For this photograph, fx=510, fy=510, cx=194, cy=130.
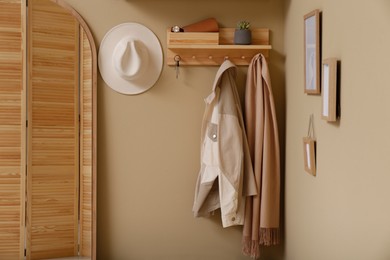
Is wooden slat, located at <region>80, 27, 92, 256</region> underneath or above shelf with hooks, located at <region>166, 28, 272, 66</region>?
underneath

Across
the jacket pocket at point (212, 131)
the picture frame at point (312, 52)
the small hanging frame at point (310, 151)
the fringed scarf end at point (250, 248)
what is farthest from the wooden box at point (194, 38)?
the fringed scarf end at point (250, 248)

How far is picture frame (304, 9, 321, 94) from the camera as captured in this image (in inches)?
79.4

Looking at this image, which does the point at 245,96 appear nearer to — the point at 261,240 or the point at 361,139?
the point at 261,240

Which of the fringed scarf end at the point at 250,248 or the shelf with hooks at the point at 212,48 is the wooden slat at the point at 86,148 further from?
the fringed scarf end at the point at 250,248

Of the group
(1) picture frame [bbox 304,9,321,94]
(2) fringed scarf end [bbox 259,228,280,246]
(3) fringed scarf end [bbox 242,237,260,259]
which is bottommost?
(3) fringed scarf end [bbox 242,237,260,259]

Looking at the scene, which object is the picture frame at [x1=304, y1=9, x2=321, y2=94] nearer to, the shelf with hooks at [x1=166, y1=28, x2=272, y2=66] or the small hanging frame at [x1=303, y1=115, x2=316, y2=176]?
the small hanging frame at [x1=303, y1=115, x2=316, y2=176]

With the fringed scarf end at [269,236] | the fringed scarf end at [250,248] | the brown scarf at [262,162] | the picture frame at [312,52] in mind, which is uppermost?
the picture frame at [312,52]

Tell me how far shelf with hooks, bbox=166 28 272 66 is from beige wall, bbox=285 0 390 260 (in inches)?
14.4

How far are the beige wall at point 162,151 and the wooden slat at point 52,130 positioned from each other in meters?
0.17

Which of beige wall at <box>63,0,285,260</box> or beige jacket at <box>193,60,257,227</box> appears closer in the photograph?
beige jacket at <box>193,60,257,227</box>

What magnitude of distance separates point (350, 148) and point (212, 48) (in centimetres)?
118

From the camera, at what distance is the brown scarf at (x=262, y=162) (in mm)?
2648

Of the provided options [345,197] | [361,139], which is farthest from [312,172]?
[361,139]

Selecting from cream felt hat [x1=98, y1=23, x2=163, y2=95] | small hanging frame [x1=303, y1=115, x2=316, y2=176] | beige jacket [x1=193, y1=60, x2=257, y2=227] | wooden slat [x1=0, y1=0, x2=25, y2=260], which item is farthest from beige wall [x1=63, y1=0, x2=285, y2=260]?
small hanging frame [x1=303, y1=115, x2=316, y2=176]
